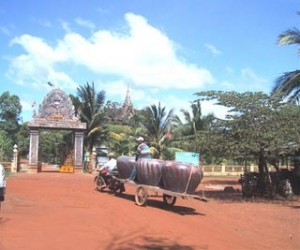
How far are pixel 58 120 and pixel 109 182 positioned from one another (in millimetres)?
18341

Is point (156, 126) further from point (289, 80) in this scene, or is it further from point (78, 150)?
point (289, 80)

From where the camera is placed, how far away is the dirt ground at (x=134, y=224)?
8312 millimetres

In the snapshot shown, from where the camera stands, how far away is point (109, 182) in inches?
659

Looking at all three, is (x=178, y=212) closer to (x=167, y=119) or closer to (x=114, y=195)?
(x=114, y=195)

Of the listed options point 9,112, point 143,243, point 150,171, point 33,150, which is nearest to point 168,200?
point 150,171

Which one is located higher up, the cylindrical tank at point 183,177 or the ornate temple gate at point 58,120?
the ornate temple gate at point 58,120

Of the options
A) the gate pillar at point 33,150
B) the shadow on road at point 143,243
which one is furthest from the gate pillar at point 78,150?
the shadow on road at point 143,243

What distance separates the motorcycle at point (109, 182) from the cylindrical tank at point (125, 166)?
0.82m

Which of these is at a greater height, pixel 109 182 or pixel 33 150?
pixel 33 150

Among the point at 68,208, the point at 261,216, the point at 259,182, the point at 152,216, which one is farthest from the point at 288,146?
the point at 68,208

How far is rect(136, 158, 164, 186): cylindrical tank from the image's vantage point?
13250 millimetres

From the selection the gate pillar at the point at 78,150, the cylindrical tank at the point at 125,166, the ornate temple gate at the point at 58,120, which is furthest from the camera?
the gate pillar at the point at 78,150

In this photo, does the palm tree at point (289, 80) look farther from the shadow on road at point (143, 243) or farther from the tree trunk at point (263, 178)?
the shadow on road at point (143, 243)

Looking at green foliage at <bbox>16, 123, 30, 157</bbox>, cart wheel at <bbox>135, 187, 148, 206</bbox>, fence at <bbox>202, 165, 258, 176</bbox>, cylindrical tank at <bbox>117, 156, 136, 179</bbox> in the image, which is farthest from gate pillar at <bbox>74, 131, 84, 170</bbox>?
green foliage at <bbox>16, 123, 30, 157</bbox>
